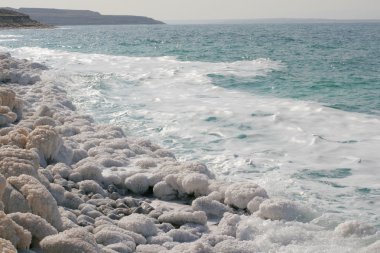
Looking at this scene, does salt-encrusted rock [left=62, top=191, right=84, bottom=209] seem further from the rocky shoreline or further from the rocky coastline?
the rocky coastline

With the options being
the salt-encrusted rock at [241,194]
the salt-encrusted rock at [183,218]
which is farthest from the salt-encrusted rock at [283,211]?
the salt-encrusted rock at [183,218]

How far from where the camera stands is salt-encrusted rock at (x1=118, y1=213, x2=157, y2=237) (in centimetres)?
458

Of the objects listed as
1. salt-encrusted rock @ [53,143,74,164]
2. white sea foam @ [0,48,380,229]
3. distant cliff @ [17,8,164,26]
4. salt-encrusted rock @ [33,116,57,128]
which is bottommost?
white sea foam @ [0,48,380,229]

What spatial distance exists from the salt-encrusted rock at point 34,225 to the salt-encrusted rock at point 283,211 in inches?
81.9

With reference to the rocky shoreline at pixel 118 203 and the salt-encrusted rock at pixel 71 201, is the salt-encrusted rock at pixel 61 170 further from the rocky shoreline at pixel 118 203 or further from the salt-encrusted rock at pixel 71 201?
the salt-encrusted rock at pixel 71 201

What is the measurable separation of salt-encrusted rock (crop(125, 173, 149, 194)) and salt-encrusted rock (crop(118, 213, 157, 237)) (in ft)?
3.95

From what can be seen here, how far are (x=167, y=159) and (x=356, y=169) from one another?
2.59 meters

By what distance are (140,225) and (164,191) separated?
1255 mm

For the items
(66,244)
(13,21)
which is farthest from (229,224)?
(13,21)

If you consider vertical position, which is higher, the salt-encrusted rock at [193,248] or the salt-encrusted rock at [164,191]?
the salt-encrusted rock at [193,248]

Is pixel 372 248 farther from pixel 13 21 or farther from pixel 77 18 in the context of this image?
pixel 77 18

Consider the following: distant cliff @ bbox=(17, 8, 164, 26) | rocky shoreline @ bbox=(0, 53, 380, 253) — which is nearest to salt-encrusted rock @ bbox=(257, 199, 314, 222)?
rocky shoreline @ bbox=(0, 53, 380, 253)

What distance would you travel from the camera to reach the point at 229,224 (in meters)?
4.87

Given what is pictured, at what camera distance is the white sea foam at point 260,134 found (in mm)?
6520
